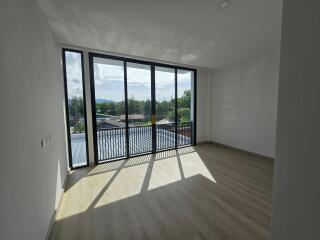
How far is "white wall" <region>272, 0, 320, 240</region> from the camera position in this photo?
2.53ft

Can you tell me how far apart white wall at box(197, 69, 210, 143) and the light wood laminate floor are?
1.86 meters

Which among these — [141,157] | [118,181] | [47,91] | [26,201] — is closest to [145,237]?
[26,201]

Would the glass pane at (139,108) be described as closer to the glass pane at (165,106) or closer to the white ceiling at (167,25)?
the glass pane at (165,106)

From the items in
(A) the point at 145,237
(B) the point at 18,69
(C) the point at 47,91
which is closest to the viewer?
(B) the point at 18,69

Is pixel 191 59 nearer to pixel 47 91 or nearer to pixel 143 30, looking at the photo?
pixel 143 30

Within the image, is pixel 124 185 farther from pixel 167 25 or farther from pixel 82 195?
pixel 167 25

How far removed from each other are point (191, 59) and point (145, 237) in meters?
3.78

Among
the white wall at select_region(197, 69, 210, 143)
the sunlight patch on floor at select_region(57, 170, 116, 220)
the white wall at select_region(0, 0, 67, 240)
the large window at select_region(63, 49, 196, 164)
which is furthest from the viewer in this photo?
the white wall at select_region(197, 69, 210, 143)

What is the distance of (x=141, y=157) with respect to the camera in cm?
417

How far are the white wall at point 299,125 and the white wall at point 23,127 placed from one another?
1650 millimetres

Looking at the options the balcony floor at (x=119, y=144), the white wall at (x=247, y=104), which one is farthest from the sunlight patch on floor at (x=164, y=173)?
the white wall at (x=247, y=104)

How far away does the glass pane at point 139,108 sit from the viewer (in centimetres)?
Result: 402

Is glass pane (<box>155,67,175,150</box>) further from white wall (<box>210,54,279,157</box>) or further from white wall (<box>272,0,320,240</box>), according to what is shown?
white wall (<box>272,0,320,240</box>)

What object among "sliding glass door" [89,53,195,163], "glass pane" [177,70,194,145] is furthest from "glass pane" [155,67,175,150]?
"glass pane" [177,70,194,145]
